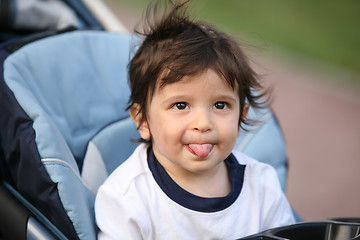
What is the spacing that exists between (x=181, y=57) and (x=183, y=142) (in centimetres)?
22

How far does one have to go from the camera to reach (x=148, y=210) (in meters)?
1.33

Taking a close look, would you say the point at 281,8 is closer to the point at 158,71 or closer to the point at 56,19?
the point at 56,19

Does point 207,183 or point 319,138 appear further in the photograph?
point 319,138

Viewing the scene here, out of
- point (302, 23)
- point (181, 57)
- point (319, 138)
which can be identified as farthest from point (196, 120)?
point (302, 23)

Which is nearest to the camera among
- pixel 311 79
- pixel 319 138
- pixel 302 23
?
pixel 319 138

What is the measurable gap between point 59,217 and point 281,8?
5.66 metres

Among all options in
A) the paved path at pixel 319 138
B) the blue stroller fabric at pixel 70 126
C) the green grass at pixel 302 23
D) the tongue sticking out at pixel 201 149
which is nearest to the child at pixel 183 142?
the tongue sticking out at pixel 201 149

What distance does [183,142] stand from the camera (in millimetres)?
1288

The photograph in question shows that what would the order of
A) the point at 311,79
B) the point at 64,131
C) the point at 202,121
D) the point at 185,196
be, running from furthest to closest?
the point at 311,79 < the point at 64,131 < the point at 185,196 < the point at 202,121

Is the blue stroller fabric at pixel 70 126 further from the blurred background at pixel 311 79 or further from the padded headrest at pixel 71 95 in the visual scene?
the blurred background at pixel 311 79

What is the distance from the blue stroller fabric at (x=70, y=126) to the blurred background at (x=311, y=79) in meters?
0.38

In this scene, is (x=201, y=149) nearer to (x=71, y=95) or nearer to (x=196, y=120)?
(x=196, y=120)

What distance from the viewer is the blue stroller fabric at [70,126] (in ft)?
4.34

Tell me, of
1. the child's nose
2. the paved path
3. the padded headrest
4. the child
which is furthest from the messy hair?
the paved path
